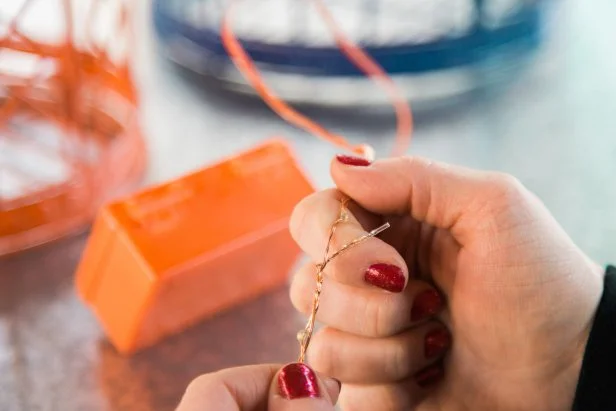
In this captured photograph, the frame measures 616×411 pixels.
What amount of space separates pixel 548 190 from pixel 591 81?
0.61 feet

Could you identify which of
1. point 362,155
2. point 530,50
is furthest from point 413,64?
point 362,155

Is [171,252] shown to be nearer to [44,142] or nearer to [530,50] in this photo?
[44,142]

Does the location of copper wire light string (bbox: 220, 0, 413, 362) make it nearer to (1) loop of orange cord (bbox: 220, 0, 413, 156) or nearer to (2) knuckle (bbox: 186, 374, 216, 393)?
(1) loop of orange cord (bbox: 220, 0, 413, 156)

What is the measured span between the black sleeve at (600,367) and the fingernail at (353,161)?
0.16m

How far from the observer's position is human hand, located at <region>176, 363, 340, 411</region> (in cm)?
36

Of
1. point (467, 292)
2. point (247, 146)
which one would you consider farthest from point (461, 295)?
point (247, 146)

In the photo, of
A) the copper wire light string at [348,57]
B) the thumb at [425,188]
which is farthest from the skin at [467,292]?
the copper wire light string at [348,57]

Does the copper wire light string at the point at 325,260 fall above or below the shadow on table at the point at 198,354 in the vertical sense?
above

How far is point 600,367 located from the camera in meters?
0.45

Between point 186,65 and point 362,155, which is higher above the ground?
point 362,155

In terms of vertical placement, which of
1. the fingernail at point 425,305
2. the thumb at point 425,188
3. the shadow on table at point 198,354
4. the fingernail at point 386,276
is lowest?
the shadow on table at point 198,354

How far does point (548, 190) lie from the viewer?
71 centimetres

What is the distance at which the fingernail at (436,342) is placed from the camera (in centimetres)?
49

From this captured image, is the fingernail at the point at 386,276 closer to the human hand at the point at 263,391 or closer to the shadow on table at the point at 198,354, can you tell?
the human hand at the point at 263,391
